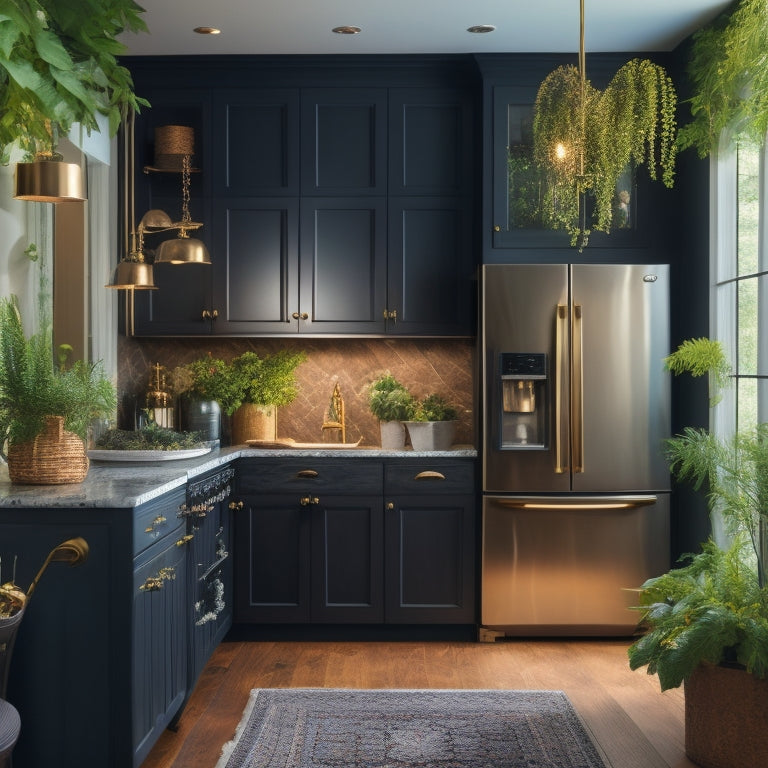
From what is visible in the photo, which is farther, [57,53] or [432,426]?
[432,426]

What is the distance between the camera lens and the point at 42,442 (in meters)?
2.95

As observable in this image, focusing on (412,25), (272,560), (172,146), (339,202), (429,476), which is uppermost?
(412,25)

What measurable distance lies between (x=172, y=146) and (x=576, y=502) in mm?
2616

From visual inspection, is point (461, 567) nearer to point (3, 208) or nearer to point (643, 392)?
point (643, 392)

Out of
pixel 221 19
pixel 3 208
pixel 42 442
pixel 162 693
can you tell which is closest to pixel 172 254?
pixel 3 208

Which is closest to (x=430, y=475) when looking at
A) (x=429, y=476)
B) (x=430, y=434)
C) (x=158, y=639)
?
(x=429, y=476)

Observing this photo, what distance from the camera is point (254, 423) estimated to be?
4.84 metres

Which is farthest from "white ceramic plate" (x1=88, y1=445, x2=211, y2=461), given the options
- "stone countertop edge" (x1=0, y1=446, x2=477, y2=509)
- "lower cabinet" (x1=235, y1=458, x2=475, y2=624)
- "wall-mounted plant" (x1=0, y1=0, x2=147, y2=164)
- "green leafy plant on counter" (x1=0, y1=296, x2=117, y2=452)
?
"wall-mounted plant" (x1=0, y1=0, x2=147, y2=164)

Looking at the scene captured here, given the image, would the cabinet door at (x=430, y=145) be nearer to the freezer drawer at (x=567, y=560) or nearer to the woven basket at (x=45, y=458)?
the freezer drawer at (x=567, y=560)

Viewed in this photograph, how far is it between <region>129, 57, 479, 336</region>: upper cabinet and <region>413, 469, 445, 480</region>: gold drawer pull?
706 millimetres

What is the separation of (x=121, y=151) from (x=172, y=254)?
0.91m

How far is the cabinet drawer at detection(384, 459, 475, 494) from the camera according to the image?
4.48 meters

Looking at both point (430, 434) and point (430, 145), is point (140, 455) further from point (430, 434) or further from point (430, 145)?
point (430, 145)

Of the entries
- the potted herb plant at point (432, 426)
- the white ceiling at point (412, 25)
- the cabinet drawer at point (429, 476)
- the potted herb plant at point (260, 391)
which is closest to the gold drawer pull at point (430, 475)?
the cabinet drawer at point (429, 476)
